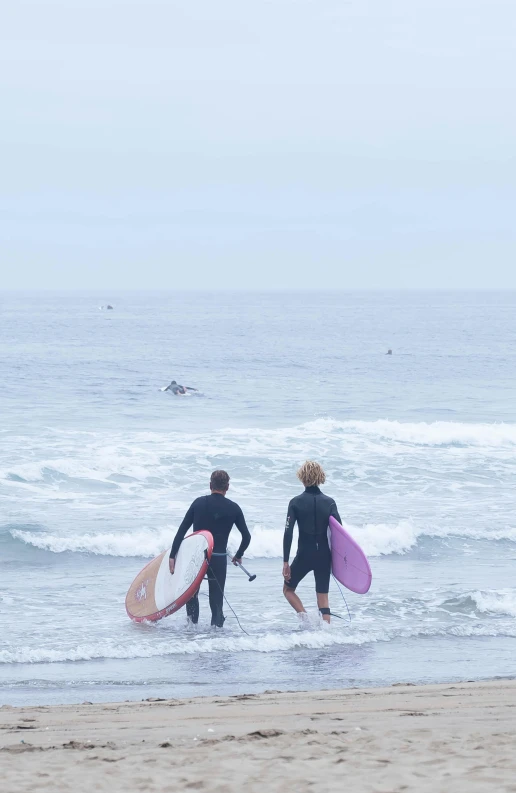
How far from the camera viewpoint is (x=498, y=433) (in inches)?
872

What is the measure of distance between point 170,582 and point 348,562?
5.79 feet

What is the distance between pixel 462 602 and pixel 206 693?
3.76 meters

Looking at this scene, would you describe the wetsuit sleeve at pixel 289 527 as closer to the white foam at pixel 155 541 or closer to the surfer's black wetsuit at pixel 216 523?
the surfer's black wetsuit at pixel 216 523

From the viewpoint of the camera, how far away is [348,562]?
8.35 m

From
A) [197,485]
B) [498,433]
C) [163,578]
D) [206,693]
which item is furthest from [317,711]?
[498,433]

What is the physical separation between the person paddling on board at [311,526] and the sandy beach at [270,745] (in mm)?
2136

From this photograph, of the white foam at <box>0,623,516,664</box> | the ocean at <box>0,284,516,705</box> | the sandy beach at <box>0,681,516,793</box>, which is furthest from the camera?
the white foam at <box>0,623,516,664</box>

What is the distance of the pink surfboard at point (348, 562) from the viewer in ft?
26.7

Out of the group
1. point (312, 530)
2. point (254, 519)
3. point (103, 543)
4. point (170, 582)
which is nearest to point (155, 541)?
point (103, 543)

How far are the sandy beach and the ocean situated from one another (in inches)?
44.8

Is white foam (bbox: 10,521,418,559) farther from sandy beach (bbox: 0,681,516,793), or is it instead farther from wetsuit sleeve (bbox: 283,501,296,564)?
sandy beach (bbox: 0,681,516,793)

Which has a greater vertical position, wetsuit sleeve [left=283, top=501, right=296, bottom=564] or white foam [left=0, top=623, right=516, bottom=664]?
wetsuit sleeve [left=283, top=501, right=296, bottom=564]

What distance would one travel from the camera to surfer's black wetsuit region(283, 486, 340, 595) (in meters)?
7.91

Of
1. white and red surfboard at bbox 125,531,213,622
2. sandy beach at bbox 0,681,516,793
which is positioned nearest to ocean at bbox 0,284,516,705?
white and red surfboard at bbox 125,531,213,622
